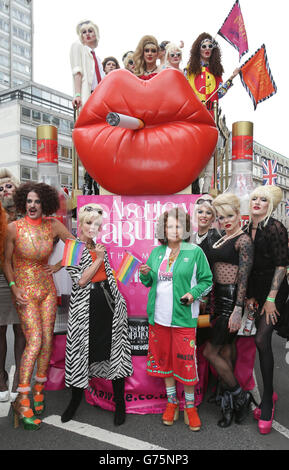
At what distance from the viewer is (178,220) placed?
290 cm

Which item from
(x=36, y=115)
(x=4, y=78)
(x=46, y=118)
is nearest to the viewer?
(x=36, y=115)

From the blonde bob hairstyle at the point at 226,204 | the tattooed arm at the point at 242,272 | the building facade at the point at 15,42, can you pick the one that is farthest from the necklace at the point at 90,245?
the building facade at the point at 15,42

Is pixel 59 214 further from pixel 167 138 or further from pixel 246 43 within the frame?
pixel 246 43

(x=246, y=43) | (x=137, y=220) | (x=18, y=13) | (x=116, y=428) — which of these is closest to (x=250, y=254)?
(x=137, y=220)

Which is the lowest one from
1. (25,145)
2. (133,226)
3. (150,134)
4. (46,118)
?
(133,226)

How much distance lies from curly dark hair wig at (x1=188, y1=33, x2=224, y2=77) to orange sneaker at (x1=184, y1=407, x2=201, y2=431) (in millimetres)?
3303

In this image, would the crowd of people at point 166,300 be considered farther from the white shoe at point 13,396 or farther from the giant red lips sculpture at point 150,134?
the giant red lips sculpture at point 150,134

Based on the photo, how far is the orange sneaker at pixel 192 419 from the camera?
9.36 feet

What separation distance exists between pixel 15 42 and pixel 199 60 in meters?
61.1

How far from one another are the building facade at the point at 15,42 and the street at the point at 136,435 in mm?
58421

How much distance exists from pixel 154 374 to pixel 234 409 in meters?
0.66

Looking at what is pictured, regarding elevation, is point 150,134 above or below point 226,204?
above

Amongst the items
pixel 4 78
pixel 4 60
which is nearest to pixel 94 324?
pixel 4 78

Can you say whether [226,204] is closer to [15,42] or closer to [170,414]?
[170,414]
